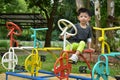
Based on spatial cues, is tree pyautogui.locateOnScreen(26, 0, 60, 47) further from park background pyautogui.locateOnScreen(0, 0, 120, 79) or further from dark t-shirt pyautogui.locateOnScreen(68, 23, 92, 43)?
dark t-shirt pyautogui.locateOnScreen(68, 23, 92, 43)

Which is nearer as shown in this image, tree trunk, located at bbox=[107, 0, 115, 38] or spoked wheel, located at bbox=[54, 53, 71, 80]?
spoked wheel, located at bbox=[54, 53, 71, 80]

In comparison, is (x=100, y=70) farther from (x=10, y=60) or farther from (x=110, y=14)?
(x=110, y=14)

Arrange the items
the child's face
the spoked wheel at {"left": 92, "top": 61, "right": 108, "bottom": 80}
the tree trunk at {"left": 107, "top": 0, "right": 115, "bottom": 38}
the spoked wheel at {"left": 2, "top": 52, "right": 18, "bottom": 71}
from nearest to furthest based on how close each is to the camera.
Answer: the spoked wheel at {"left": 92, "top": 61, "right": 108, "bottom": 80}
the child's face
the spoked wheel at {"left": 2, "top": 52, "right": 18, "bottom": 71}
the tree trunk at {"left": 107, "top": 0, "right": 115, "bottom": 38}

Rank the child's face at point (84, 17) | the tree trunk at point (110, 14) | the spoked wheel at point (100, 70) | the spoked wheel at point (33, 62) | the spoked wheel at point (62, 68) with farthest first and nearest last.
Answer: the tree trunk at point (110, 14)
the spoked wheel at point (33, 62)
the child's face at point (84, 17)
the spoked wheel at point (62, 68)
the spoked wheel at point (100, 70)

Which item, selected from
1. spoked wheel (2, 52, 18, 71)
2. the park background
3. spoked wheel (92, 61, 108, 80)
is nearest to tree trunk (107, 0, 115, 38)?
the park background

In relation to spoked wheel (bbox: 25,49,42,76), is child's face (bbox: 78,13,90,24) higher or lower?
higher

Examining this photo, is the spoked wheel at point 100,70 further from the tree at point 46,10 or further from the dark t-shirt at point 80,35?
the tree at point 46,10

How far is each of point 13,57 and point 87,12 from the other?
215 centimetres

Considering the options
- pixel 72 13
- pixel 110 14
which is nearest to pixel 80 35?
pixel 110 14

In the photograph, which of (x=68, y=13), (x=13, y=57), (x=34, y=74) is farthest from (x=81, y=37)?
(x=68, y=13)

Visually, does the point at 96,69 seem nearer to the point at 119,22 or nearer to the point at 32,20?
the point at 119,22

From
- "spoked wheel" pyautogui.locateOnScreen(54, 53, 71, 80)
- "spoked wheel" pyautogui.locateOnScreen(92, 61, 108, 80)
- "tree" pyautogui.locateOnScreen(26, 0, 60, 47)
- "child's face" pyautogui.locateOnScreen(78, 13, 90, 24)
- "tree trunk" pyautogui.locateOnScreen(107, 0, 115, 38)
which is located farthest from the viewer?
"tree" pyautogui.locateOnScreen(26, 0, 60, 47)

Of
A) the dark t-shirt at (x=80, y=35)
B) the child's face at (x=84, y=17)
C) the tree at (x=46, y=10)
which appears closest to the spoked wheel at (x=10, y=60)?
the dark t-shirt at (x=80, y=35)

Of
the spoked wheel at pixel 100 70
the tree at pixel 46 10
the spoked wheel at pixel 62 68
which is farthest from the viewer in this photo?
the tree at pixel 46 10
